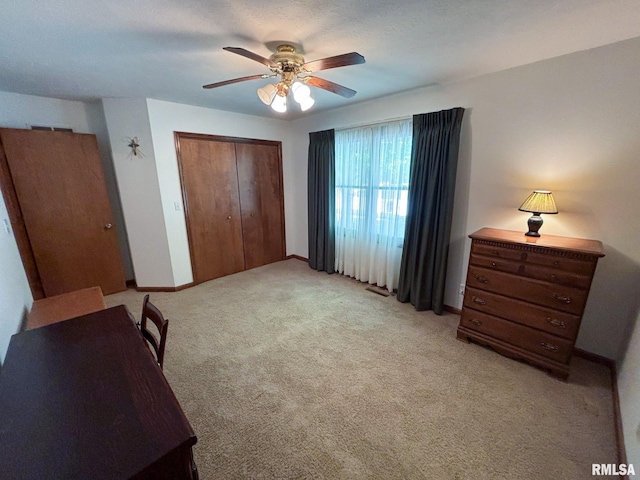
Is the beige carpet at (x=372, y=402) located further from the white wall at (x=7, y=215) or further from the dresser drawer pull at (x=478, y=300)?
the white wall at (x=7, y=215)

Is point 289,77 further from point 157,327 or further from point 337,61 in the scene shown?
point 157,327

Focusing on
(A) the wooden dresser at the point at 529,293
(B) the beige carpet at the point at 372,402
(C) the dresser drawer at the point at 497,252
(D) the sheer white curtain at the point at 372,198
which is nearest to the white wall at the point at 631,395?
(B) the beige carpet at the point at 372,402

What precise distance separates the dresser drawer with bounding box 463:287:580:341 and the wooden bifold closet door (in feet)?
10.2

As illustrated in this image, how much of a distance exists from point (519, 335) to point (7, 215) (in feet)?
15.0

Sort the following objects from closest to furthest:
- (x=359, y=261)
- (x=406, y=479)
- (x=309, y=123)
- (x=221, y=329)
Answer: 1. (x=406, y=479)
2. (x=221, y=329)
3. (x=359, y=261)
4. (x=309, y=123)

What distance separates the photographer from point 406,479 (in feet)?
4.26

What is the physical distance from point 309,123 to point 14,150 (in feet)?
10.9

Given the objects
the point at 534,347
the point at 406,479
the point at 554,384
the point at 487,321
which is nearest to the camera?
the point at 406,479

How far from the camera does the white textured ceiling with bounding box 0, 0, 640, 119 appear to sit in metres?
1.36

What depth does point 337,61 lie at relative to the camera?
4.86ft

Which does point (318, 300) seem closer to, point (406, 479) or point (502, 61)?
point (406, 479)

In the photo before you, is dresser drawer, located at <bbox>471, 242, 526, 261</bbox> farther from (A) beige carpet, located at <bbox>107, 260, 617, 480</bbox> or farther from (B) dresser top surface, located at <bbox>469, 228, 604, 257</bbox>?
(A) beige carpet, located at <bbox>107, 260, 617, 480</bbox>

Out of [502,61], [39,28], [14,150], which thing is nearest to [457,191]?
[502,61]

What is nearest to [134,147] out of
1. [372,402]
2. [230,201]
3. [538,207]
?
[230,201]
